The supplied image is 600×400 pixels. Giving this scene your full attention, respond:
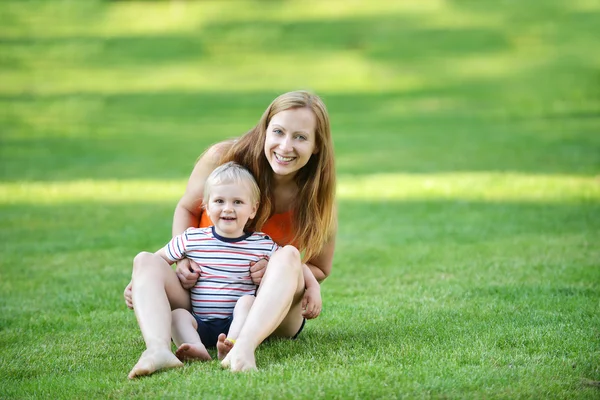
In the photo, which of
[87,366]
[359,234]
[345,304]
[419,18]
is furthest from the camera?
[419,18]

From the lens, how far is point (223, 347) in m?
4.12

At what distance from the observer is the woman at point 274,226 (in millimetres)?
4074

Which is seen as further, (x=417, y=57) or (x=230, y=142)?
(x=417, y=57)

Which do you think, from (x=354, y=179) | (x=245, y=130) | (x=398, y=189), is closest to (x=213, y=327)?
(x=398, y=189)

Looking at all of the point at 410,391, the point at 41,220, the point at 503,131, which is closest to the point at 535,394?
the point at 410,391

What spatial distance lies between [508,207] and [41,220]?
463 cm

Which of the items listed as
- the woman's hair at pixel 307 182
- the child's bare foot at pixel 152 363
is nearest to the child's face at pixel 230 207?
the woman's hair at pixel 307 182

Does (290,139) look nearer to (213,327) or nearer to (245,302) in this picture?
(245,302)

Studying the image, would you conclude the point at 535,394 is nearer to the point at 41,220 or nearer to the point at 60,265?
the point at 60,265

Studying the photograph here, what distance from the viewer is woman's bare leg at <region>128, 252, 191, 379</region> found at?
3953mm

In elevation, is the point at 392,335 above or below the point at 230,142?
below

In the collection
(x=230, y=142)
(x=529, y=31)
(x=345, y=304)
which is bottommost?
(x=345, y=304)

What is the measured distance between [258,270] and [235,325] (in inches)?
12.1

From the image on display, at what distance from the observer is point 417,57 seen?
924 inches
